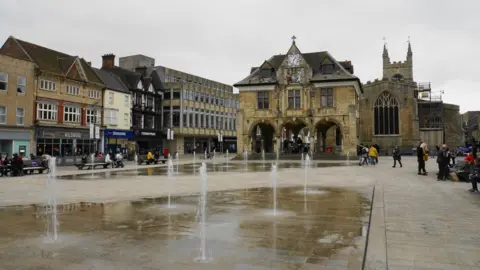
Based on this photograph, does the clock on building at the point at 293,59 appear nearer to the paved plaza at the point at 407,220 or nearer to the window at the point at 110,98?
the window at the point at 110,98

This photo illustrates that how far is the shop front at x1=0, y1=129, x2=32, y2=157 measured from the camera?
33.4 m

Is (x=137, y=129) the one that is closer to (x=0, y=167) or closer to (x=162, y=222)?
(x=0, y=167)

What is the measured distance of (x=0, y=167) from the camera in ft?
71.9

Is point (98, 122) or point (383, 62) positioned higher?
point (383, 62)

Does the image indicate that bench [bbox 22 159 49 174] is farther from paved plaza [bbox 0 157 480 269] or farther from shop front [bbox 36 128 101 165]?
shop front [bbox 36 128 101 165]

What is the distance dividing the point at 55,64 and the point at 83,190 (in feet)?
102

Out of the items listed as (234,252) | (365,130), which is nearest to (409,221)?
(234,252)

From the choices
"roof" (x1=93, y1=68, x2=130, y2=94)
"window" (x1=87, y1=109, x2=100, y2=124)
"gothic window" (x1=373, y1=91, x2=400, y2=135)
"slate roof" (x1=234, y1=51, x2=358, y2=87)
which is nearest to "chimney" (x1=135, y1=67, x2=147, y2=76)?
"roof" (x1=93, y1=68, x2=130, y2=94)

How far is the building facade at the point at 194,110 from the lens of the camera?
59.8 metres

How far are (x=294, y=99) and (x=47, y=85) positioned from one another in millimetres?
27857

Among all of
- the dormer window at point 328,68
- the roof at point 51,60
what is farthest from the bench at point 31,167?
the dormer window at point 328,68

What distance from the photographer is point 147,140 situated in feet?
183

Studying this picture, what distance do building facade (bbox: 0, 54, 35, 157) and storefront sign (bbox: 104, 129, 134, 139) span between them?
34.8 feet

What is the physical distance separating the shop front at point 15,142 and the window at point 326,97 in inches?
1259
